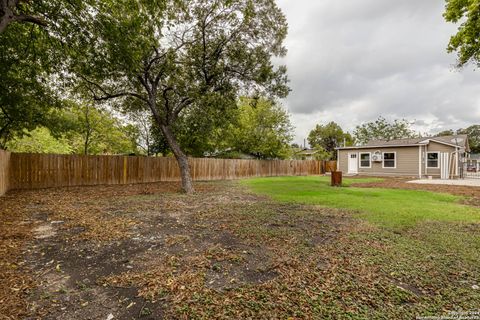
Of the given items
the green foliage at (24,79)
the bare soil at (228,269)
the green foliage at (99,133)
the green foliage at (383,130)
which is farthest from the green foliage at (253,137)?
the green foliage at (383,130)

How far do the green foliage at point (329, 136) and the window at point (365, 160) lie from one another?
2094cm

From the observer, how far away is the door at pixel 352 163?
21.7m

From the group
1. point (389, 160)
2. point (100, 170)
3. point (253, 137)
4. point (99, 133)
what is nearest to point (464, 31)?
point (389, 160)

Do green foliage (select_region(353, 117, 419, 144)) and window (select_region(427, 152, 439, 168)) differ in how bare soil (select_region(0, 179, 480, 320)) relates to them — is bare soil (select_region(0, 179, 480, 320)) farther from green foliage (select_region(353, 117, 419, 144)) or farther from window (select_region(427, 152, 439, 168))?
green foliage (select_region(353, 117, 419, 144))

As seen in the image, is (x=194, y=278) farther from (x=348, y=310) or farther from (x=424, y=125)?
(x=424, y=125)

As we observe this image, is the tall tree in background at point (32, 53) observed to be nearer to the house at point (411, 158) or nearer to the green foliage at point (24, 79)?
the green foliage at point (24, 79)

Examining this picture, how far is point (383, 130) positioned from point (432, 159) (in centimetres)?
2808

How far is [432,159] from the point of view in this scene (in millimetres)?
17531

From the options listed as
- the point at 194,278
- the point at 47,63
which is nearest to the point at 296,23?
the point at 47,63

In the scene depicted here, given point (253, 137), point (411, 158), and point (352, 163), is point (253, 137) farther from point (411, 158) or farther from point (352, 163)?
point (411, 158)

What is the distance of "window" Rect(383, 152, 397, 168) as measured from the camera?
755 inches

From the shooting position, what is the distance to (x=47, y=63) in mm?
6812

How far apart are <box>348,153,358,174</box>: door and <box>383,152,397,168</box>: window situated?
2.41m

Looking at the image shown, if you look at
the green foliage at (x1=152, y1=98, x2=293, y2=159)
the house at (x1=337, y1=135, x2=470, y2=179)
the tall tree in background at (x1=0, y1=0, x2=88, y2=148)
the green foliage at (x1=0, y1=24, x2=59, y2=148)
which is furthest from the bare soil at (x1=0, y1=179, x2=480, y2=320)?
the house at (x1=337, y1=135, x2=470, y2=179)
